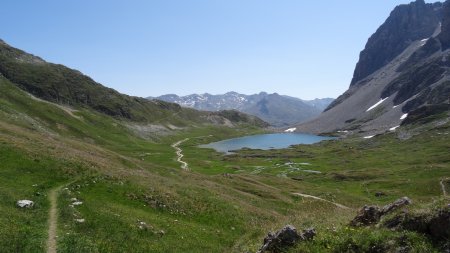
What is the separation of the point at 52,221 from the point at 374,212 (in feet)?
68.5

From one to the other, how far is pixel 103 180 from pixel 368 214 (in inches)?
1094

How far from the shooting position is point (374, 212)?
2172cm

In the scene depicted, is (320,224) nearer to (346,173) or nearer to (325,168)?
(346,173)

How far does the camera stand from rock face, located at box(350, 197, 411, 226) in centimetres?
2098

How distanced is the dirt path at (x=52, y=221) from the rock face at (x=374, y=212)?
17.0 m

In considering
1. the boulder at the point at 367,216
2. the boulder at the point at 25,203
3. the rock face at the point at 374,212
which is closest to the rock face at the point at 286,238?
the boulder at the point at 367,216

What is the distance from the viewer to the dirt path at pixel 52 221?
23.6m

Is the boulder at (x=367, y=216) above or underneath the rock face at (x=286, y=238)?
above

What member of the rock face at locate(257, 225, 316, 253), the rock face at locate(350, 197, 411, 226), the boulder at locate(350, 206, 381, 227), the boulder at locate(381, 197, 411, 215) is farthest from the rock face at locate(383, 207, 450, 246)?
the rock face at locate(257, 225, 316, 253)

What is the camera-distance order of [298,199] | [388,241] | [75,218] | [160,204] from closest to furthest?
1. [388,241]
2. [75,218]
3. [160,204]
4. [298,199]

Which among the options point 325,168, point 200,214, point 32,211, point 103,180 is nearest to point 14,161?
point 103,180

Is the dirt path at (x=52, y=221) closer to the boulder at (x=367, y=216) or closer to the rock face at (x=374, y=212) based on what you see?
the boulder at (x=367, y=216)

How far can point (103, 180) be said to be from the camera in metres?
41.1

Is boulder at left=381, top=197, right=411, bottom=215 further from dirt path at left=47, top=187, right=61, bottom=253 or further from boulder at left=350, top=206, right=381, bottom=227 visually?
dirt path at left=47, top=187, right=61, bottom=253
